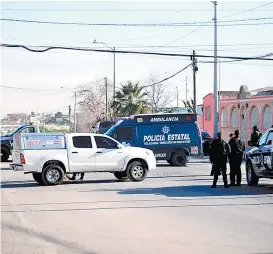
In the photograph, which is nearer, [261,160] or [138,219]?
[138,219]

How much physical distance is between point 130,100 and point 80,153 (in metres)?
41.2

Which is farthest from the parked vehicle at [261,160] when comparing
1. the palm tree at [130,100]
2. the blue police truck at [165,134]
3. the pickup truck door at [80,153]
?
the palm tree at [130,100]

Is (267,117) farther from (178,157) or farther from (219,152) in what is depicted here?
(219,152)

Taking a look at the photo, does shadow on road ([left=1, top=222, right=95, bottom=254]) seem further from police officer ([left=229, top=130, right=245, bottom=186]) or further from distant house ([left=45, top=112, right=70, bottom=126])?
distant house ([left=45, top=112, right=70, bottom=126])

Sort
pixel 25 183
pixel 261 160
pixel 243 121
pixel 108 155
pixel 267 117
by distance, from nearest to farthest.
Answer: pixel 261 160 < pixel 108 155 < pixel 25 183 < pixel 267 117 < pixel 243 121

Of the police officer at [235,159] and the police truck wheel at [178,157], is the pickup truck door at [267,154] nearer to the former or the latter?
the police officer at [235,159]

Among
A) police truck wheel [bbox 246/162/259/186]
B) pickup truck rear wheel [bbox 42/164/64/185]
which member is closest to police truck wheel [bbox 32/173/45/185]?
pickup truck rear wheel [bbox 42/164/64/185]

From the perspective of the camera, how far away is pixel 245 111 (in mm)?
44875

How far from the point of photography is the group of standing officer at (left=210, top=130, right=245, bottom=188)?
16.2m

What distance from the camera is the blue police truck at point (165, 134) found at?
27016mm

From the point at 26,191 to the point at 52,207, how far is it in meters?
4.10

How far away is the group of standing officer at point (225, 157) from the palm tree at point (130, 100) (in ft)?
139

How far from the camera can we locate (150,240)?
8742mm

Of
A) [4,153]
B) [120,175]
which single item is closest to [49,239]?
[120,175]
